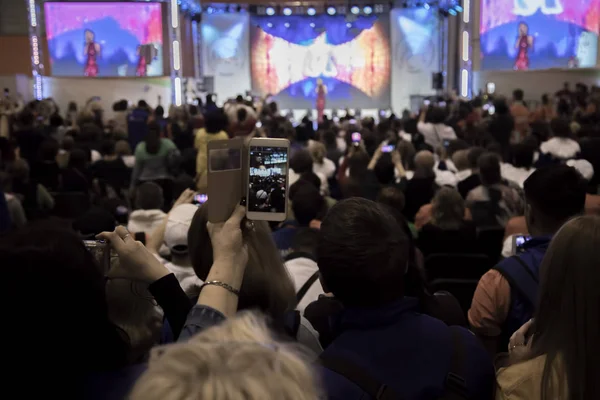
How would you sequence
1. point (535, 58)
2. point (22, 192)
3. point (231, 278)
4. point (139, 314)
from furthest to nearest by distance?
point (535, 58), point (22, 192), point (139, 314), point (231, 278)

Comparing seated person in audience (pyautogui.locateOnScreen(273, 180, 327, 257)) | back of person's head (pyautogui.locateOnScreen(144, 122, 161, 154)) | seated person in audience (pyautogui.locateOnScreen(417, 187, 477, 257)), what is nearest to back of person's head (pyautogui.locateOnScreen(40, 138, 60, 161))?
back of person's head (pyautogui.locateOnScreen(144, 122, 161, 154))

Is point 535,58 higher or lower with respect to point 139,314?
higher

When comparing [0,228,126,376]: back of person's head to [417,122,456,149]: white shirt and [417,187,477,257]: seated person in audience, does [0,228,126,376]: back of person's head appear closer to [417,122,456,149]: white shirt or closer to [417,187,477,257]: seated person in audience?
[417,187,477,257]: seated person in audience

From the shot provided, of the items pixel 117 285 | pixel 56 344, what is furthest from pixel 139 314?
pixel 56 344

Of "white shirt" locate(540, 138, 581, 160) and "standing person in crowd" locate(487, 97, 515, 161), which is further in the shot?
"standing person in crowd" locate(487, 97, 515, 161)

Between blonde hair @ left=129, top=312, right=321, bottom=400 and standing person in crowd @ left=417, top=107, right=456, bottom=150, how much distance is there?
7838 millimetres

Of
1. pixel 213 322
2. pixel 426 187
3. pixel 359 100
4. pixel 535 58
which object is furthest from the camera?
pixel 359 100

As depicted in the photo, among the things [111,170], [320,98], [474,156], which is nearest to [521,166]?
[474,156]

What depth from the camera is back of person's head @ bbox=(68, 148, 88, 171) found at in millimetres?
6703

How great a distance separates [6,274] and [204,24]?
62.0 feet

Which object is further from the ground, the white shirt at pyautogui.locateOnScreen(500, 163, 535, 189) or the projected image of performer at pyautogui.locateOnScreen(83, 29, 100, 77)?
the projected image of performer at pyautogui.locateOnScreen(83, 29, 100, 77)

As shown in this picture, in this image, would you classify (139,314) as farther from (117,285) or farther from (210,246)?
(210,246)

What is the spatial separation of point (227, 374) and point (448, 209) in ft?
11.6

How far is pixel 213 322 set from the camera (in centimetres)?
145
